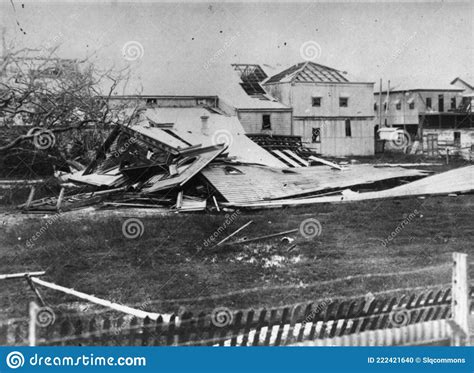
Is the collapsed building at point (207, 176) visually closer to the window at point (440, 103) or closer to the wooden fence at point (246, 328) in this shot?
the wooden fence at point (246, 328)

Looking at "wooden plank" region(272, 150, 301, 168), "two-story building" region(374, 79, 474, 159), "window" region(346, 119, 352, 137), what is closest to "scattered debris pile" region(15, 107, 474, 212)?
"wooden plank" region(272, 150, 301, 168)

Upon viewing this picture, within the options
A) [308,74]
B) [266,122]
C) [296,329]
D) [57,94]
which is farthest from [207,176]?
[308,74]

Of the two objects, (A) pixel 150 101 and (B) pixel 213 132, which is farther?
(A) pixel 150 101

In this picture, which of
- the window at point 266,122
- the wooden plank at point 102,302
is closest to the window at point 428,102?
the window at point 266,122

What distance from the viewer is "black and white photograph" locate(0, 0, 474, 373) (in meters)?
6.50

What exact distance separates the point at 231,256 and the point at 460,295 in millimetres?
6108

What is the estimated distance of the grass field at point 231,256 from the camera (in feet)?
30.9

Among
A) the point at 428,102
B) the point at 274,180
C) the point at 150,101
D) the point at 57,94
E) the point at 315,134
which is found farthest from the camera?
Result: the point at 428,102

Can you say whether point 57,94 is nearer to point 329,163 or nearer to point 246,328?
point 329,163

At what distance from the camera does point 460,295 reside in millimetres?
6047

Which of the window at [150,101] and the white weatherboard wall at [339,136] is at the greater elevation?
the window at [150,101]

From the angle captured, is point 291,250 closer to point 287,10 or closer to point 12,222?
point 287,10

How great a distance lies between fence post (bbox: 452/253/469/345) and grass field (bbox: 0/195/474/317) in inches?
122

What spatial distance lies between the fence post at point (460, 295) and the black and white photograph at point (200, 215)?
0.02 metres
